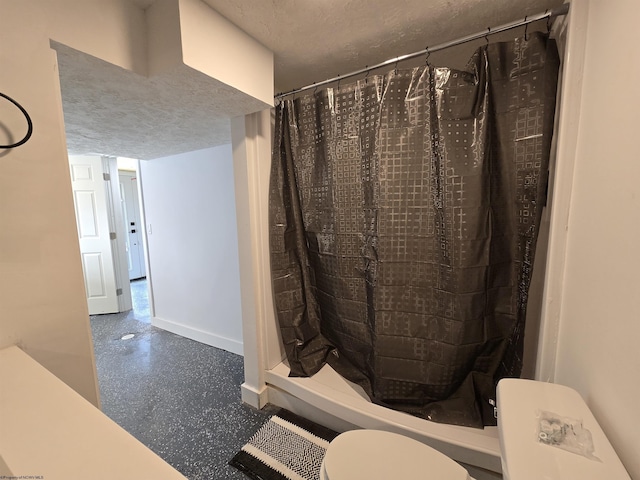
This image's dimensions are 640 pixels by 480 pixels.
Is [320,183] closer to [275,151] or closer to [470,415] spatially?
[275,151]

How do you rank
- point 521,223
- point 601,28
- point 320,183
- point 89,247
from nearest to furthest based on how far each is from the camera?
point 601,28
point 521,223
point 320,183
point 89,247

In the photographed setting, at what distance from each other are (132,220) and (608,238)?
5.78 m

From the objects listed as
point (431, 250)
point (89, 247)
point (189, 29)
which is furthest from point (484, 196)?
point (89, 247)

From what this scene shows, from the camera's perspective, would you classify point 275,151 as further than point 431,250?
Yes

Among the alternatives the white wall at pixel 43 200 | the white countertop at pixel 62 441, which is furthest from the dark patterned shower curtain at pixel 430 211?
the white countertop at pixel 62 441

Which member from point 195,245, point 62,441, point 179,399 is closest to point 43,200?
point 62,441

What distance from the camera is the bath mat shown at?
130 centimetres

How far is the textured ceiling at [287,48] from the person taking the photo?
1053 millimetres

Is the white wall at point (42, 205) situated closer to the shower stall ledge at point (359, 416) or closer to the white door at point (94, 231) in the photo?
the shower stall ledge at point (359, 416)

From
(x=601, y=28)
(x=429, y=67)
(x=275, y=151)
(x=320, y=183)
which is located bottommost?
(x=320, y=183)

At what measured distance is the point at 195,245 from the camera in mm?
2531

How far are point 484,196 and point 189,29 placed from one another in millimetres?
1413

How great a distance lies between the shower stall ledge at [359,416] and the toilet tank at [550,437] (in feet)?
1.86

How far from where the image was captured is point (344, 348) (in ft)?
5.63
